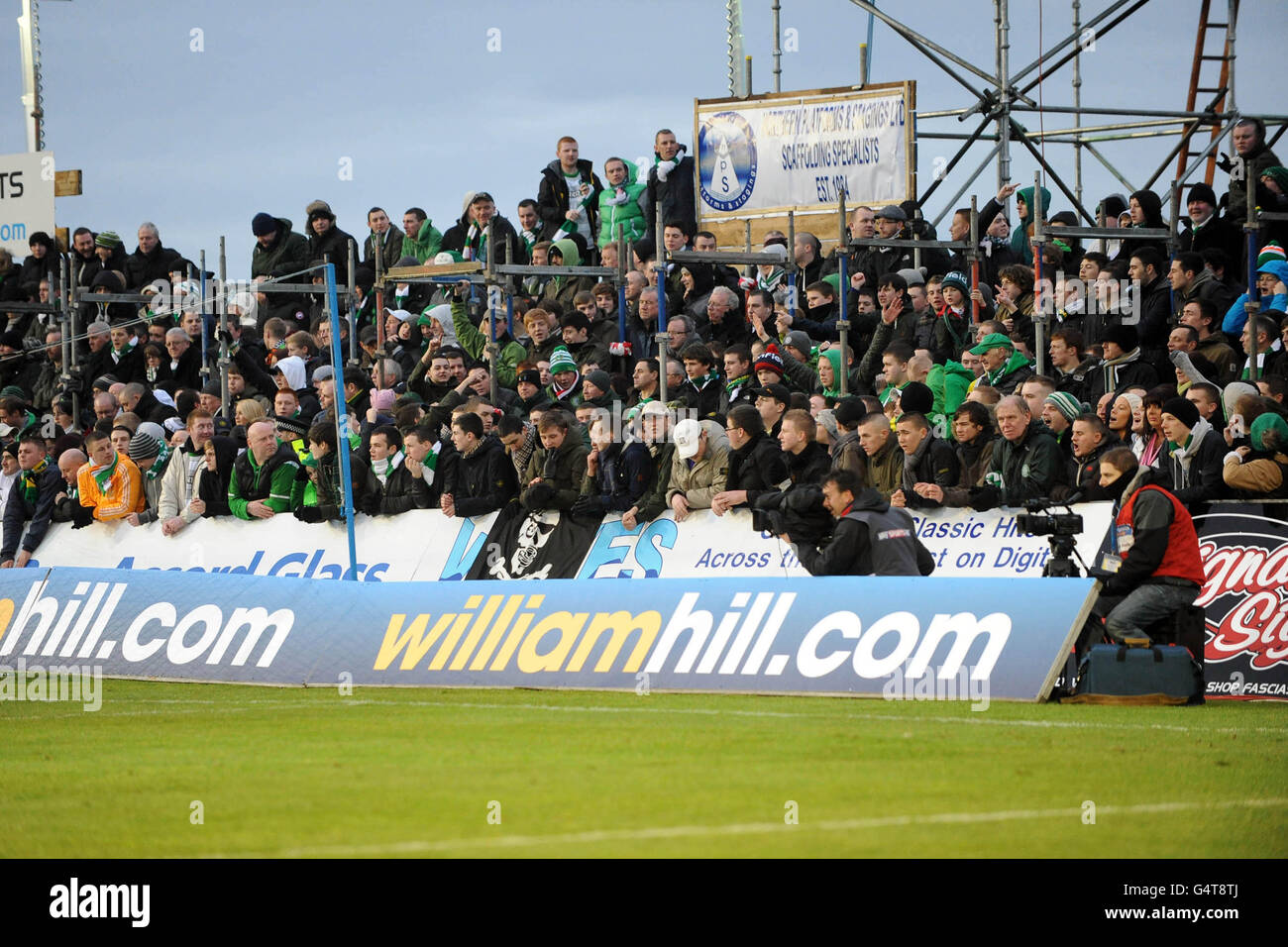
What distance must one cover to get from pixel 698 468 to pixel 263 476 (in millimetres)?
5861

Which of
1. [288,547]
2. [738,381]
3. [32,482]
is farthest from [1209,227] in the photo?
[32,482]

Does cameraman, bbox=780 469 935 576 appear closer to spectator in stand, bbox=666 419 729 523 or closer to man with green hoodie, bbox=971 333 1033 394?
spectator in stand, bbox=666 419 729 523

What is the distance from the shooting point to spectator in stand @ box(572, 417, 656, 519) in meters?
17.4

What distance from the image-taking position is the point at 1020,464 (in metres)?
15.2

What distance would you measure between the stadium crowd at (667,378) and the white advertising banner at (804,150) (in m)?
0.50

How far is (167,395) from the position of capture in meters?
24.7

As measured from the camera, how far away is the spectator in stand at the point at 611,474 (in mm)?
17438

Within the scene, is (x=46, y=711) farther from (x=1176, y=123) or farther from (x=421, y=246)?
(x=1176, y=123)

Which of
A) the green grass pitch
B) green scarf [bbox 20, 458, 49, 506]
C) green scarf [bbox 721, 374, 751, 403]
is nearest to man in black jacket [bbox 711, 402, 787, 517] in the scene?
green scarf [bbox 721, 374, 751, 403]

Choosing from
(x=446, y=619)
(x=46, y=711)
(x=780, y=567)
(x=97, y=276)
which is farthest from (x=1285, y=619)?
(x=97, y=276)

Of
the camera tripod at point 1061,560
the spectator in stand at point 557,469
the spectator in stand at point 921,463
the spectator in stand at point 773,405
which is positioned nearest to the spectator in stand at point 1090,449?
the spectator in stand at point 921,463

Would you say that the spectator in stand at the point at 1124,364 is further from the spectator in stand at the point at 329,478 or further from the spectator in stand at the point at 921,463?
the spectator in stand at the point at 329,478

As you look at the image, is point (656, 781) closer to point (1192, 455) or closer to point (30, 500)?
point (1192, 455)

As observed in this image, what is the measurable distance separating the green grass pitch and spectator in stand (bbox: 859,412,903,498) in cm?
371
